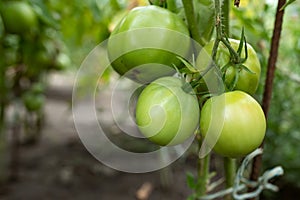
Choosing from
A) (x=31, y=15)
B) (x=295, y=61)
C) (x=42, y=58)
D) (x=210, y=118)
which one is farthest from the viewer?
(x=42, y=58)

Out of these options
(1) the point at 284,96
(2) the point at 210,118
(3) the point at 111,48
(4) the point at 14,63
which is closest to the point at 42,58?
(4) the point at 14,63

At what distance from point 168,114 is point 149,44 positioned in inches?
3.4

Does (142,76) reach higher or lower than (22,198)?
higher

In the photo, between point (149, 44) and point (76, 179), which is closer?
point (149, 44)

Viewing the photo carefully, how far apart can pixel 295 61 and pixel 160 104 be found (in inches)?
50.9

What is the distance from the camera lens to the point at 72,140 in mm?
2605

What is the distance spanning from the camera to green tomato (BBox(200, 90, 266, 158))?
38 cm

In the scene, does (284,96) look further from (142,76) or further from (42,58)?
(142,76)

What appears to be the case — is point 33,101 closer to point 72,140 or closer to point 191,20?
point 72,140

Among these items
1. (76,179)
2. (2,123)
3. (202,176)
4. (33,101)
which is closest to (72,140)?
(76,179)

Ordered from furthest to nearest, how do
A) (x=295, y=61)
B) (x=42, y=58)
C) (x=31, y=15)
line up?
(x=42, y=58) → (x=295, y=61) → (x=31, y=15)

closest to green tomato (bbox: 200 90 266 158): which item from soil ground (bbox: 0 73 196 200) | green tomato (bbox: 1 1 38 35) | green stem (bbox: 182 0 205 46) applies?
green stem (bbox: 182 0 205 46)

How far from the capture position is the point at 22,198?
1.81m

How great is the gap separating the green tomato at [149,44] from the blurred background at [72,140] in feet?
2.14
